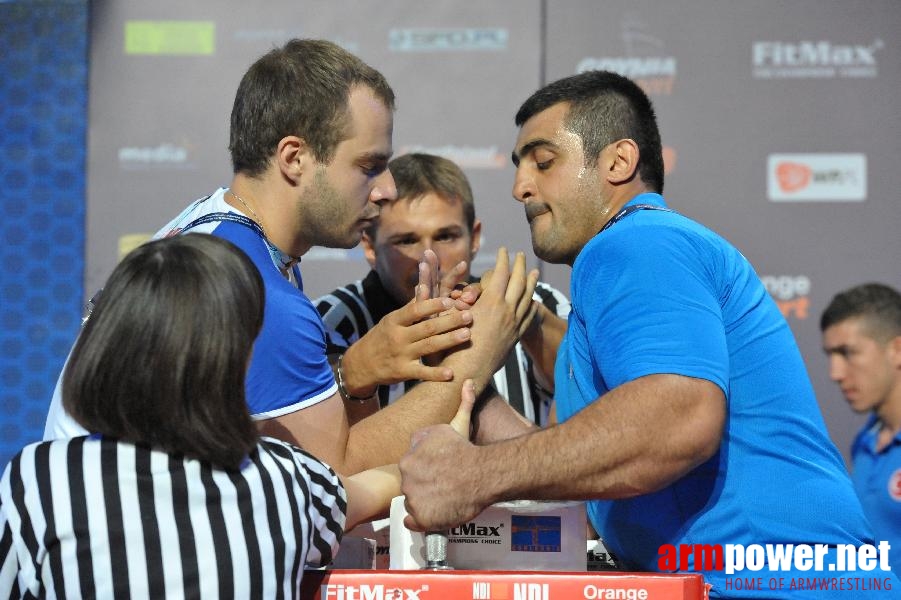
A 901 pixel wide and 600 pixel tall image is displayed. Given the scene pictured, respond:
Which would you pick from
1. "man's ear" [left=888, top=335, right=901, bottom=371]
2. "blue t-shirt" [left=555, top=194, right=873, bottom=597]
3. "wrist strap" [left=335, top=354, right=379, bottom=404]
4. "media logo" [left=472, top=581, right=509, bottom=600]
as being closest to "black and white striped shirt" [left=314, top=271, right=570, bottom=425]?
"wrist strap" [left=335, top=354, right=379, bottom=404]

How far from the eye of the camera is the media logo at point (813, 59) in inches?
172

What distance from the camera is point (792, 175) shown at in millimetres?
4340

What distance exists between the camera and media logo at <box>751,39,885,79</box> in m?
4.36

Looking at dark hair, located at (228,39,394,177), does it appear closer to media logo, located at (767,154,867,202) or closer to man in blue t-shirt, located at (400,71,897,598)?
man in blue t-shirt, located at (400,71,897,598)

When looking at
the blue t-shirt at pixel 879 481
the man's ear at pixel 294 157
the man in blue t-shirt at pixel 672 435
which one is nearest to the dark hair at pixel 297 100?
the man's ear at pixel 294 157

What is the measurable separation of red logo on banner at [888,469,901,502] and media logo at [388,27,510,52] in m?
2.31

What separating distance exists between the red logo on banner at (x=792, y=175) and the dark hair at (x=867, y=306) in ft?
Result: 1.52

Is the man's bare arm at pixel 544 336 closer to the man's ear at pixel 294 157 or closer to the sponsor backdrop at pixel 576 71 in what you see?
the man's ear at pixel 294 157

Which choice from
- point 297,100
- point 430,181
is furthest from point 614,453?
point 430,181

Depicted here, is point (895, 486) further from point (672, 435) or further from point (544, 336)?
point (672, 435)

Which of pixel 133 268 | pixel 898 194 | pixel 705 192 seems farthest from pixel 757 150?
pixel 133 268

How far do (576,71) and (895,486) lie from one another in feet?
6.83

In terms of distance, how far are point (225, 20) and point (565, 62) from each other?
4.79 feet

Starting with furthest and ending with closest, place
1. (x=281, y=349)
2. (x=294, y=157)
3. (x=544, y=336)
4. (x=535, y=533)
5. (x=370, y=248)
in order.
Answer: (x=370, y=248) < (x=544, y=336) < (x=294, y=157) < (x=281, y=349) < (x=535, y=533)
